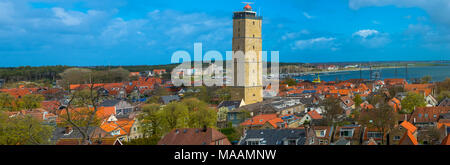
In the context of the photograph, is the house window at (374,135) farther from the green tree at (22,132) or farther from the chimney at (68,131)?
the green tree at (22,132)

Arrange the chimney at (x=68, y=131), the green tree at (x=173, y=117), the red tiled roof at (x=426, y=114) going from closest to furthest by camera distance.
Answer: the chimney at (x=68, y=131) → the green tree at (x=173, y=117) → the red tiled roof at (x=426, y=114)

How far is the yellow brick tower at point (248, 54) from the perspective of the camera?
29625 mm

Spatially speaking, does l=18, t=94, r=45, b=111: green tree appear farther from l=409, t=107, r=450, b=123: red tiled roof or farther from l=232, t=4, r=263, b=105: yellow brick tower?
l=409, t=107, r=450, b=123: red tiled roof

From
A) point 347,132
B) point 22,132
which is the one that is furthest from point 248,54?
point 22,132

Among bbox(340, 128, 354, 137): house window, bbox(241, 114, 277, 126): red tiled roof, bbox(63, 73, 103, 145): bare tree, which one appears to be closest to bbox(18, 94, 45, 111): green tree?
bbox(63, 73, 103, 145): bare tree

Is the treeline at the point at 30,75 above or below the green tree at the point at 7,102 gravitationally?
above

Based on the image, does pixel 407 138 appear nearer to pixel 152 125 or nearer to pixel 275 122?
pixel 275 122

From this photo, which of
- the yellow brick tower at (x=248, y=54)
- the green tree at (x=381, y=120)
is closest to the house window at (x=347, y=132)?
the green tree at (x=381, y=120)

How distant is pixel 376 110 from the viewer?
60.5 ft

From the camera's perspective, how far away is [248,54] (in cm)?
3052

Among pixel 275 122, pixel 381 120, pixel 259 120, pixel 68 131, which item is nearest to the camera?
pixel 381 120
